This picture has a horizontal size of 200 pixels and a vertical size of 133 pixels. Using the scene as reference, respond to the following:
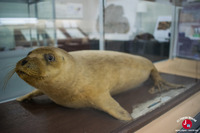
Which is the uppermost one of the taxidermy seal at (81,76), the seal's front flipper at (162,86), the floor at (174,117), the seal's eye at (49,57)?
the seal's eye at (49,57)

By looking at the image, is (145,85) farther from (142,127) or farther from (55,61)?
(55,61)

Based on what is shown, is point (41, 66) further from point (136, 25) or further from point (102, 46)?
point (136, 25)

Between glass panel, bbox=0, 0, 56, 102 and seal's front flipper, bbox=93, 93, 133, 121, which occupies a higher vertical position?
glass panel, bbox=0, 0, 56, 102

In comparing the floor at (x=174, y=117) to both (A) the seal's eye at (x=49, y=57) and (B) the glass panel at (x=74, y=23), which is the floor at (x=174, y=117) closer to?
(A) the seal's eye at (x=49, y=57)

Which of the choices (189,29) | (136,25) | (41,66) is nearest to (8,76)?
(41,66)

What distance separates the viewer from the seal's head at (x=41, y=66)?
957 mm

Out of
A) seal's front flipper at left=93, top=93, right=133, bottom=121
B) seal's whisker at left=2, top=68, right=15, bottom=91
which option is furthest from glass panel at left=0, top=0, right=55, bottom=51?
seal's front flipper at left=93, top=93, right=133, bottom=121

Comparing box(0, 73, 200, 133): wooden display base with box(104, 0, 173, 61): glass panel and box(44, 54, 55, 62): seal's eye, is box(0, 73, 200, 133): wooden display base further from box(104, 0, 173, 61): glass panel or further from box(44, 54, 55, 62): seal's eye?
box(104, 0, 173, 61): glass panel

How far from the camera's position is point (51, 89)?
1105 millimetres

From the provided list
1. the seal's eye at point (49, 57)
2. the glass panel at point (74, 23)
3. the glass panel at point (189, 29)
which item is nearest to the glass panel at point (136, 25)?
the glass panel at point (189, 29)

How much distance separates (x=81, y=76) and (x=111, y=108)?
0.27 m

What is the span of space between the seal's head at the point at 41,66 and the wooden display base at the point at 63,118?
25 cm

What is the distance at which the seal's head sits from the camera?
957 mm

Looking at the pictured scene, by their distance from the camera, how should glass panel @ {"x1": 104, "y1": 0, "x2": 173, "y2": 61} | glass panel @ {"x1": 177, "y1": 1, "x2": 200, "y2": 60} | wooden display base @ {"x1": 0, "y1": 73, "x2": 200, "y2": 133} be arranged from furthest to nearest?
glass panel @ {"x1": 177, "y1": 1, "x2": 200, "y2": 60} → glass panel @ {"x1": 104, "y1": 0, "x2": 173, "y2": 61} → wooden display base @ {"x1": 0, "y1": 73, "x2": 200, "y2": 133}
